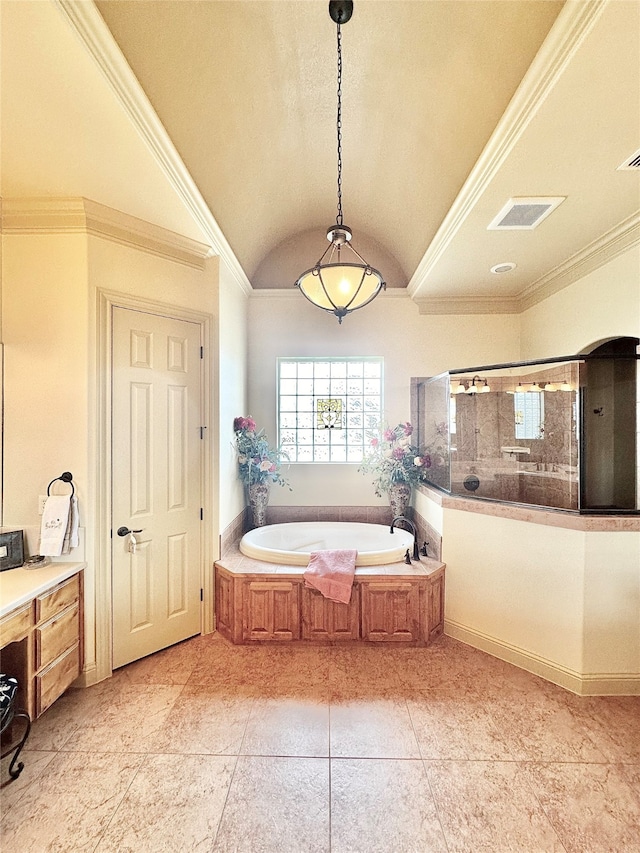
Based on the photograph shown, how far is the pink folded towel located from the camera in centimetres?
264

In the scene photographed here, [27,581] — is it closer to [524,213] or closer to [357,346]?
[357,346]

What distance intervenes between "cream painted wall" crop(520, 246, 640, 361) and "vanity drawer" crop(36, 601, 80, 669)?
3.87m

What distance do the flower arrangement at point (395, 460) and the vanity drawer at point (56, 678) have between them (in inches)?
104

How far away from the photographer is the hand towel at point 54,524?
2.16 metres

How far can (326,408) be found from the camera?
4023 millimetres

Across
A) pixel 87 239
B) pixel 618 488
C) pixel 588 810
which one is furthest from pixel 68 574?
pixel 618 488

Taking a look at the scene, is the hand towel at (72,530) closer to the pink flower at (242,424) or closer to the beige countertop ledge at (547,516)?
the pink flower at (242,424)

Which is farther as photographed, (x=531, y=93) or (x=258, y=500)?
(x=258, y=500)

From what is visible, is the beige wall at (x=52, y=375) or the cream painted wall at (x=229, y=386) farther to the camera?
the cream painted wall at (x=229, y=386)

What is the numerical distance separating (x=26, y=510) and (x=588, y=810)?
3.13m

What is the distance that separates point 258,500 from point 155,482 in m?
1.14

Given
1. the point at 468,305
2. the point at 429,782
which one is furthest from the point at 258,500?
the point at 468,305

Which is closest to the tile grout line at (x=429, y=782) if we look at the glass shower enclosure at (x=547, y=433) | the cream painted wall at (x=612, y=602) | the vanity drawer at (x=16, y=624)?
the cream painted wall at (x=612, y=602)

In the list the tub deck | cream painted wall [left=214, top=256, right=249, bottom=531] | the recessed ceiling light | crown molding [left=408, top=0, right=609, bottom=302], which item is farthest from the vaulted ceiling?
the tub deck
